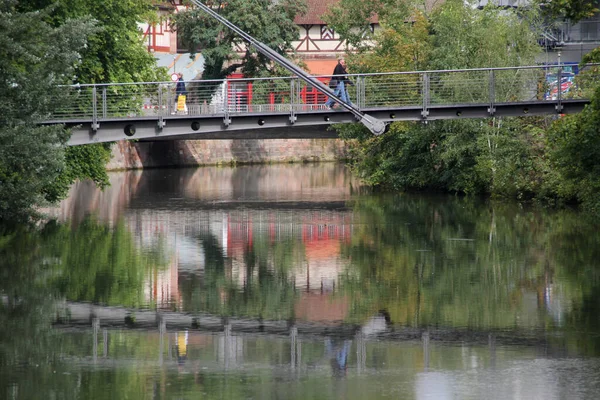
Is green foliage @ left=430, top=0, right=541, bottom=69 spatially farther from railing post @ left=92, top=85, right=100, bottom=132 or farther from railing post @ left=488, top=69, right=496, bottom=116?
railing post @ left=92, top=85, right=100, bottom=132

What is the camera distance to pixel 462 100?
44000mm

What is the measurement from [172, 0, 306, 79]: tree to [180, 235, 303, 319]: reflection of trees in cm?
4012

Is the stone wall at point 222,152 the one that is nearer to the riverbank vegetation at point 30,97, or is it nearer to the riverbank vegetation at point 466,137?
the riverbank vegetation at point 466,137

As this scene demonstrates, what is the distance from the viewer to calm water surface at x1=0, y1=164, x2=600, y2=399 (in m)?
16.0

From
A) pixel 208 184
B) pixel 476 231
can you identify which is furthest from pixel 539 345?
pixel 208 184

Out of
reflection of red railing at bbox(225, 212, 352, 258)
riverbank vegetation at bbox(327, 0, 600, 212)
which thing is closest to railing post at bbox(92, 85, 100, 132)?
reflection of red railing at bbox(225, 212, 352, 258)

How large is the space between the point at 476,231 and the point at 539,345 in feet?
56.1

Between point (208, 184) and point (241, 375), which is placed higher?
point (208, 184)

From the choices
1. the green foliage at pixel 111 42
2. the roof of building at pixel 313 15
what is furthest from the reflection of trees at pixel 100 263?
the roof of building at pixel 313 15

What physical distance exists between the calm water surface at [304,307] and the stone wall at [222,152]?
36.6 meters

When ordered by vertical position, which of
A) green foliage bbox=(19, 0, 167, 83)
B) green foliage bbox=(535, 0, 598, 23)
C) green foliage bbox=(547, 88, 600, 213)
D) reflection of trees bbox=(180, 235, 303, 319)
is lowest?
reflection of trees bbox=(180, 235, 303, 319)

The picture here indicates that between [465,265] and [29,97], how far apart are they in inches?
452

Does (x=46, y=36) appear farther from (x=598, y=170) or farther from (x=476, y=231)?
(x=598, y=170)

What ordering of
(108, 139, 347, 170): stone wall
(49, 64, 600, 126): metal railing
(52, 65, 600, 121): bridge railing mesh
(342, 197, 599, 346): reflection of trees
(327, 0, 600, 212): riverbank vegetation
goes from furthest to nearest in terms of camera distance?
(108, 139, 347, 170): stone wall, (327, 0, 600, 212): riverbank vegetation, (52, 65, 600, 121): bridge railing mesh, (49, 64, 600, 126): metal railing, (342, 197, 599, 346): reflection of trees
